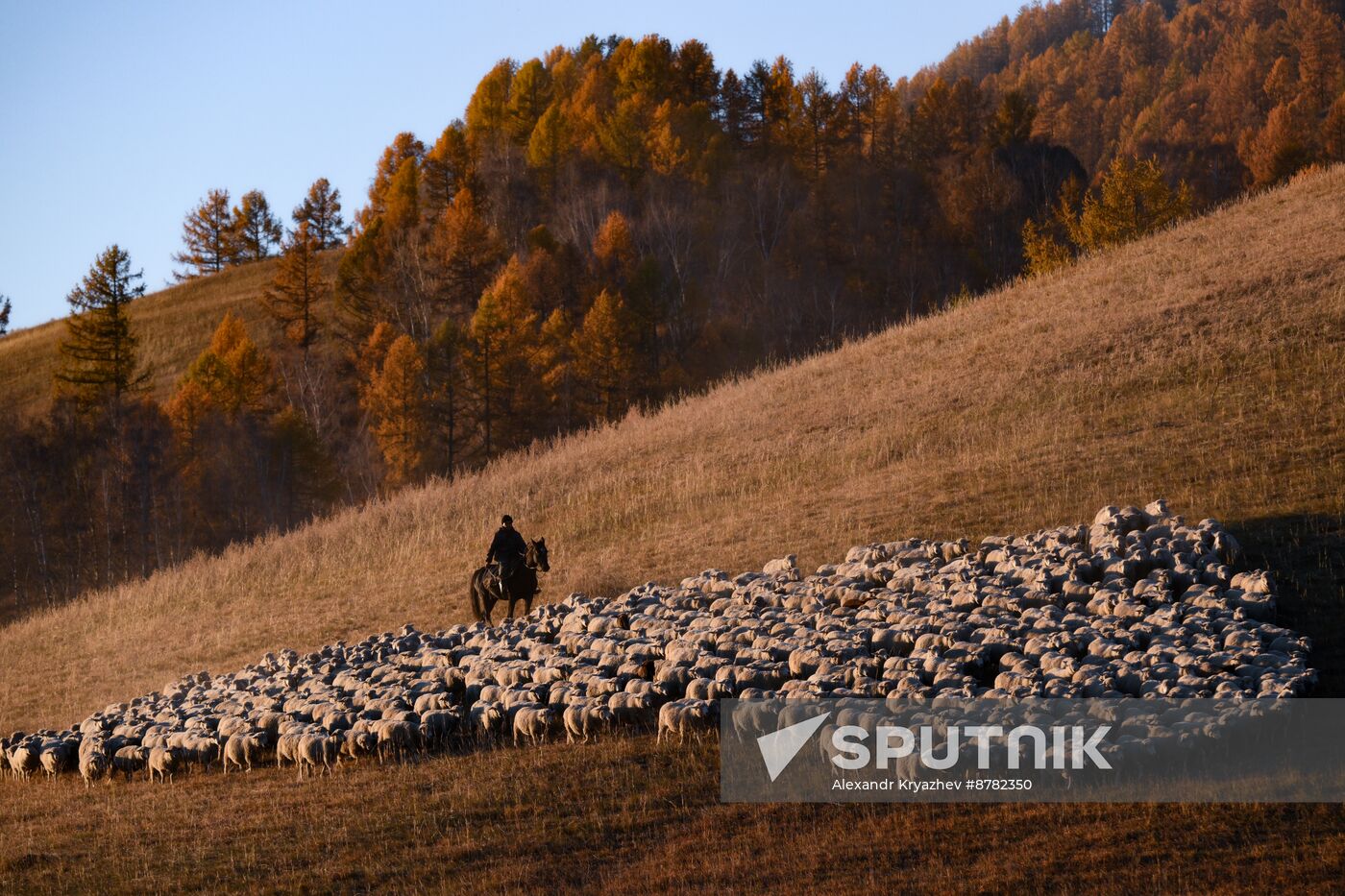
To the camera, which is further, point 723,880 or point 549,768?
point 549,768

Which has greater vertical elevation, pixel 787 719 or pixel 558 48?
pixel 558 48

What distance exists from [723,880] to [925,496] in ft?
50.9

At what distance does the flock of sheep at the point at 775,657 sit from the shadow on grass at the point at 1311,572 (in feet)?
1.31

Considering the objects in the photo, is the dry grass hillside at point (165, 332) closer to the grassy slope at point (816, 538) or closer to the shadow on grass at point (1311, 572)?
the grassy slope at point (816, 538)

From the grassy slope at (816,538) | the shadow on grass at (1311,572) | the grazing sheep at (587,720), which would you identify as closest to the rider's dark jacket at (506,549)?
the grassy slope at (816,538)

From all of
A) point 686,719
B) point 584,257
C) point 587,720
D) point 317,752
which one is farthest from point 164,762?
point 584,257

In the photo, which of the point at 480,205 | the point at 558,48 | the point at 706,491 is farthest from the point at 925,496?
the point at 558,48

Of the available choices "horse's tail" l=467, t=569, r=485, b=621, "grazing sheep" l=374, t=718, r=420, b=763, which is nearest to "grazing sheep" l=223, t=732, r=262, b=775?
"grazing sheep" l=374, t=718, r=420, b=763

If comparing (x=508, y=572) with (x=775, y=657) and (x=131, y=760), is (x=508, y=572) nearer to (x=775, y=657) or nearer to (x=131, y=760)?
(x=131, y=760)

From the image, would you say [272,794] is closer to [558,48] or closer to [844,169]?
[844,169]

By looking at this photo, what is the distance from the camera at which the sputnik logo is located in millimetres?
13352

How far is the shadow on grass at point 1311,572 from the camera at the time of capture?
575 inches

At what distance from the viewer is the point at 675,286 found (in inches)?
3374

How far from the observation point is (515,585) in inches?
900
